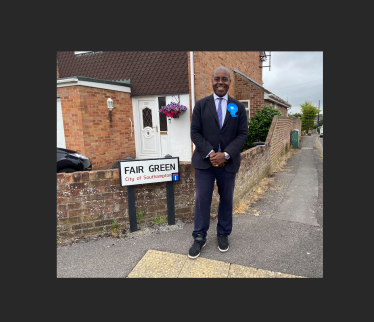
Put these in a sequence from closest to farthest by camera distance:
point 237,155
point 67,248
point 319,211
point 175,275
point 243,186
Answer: point 175,275, point 237,155, point 67,248, point 319,211, point 243,186

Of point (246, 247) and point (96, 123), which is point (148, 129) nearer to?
point (96, 123)

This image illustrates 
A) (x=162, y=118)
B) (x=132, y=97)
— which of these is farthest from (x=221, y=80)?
(x=132, y=97)

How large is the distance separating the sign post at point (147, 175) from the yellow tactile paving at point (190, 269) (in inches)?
32.0

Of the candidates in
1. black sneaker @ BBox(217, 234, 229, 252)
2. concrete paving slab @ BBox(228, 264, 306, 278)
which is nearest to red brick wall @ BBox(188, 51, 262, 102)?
black sneaker @ BBox(217, 234, 229, 252)

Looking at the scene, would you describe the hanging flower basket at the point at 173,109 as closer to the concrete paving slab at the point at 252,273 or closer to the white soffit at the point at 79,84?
the white soffit at the point at 79,84

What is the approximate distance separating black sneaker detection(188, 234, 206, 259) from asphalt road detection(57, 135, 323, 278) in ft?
0.27

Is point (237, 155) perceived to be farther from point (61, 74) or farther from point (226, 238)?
point (61, 74)

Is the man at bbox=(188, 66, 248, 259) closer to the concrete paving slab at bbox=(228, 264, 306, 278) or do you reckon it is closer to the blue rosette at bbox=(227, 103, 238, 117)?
the blue rosette at bbox=(227, 103, 238, 117)

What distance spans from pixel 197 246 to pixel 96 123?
6.21 m

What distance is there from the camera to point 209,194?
2.80 m

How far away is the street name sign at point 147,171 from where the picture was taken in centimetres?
314

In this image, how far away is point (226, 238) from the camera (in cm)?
291

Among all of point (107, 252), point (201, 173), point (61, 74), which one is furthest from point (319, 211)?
point (61, 74)

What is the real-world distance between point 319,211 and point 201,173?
8.04 ft
